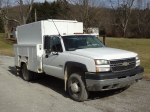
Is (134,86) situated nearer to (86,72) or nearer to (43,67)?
(86,72)

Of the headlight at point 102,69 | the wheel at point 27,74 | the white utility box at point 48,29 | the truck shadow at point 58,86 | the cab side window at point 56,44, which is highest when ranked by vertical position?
the white utility box at point 48,29

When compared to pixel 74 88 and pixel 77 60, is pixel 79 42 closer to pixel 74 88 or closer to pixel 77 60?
pixel 77 60

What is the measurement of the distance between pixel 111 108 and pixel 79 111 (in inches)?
31.5

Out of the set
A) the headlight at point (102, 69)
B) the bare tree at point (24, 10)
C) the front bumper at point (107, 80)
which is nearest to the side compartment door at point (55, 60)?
the front bumper at point (107, 80)

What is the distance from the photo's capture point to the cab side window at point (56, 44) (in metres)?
7.08

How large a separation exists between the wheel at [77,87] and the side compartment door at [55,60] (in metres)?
0.57

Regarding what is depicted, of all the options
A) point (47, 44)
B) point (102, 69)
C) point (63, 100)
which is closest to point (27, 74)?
point (47, 44)

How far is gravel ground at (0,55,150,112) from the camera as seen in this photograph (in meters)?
5.61

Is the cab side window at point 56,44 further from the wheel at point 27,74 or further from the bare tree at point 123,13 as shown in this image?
the bare tree at point 123,13

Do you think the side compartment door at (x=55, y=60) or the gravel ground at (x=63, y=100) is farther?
the side compartment door at (x=55, y=60)

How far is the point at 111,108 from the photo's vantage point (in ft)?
18.2

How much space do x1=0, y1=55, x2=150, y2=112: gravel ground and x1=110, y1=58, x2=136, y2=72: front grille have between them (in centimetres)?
89

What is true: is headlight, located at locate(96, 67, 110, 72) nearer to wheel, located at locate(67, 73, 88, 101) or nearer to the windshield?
wheel, located at locate(67, 73, 88, 101)

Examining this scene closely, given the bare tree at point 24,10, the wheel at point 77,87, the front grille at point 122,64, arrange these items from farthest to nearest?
1. the bare tree at point 24,10
2. the wheel at point 77,87
3. the front grille at point 122,64
